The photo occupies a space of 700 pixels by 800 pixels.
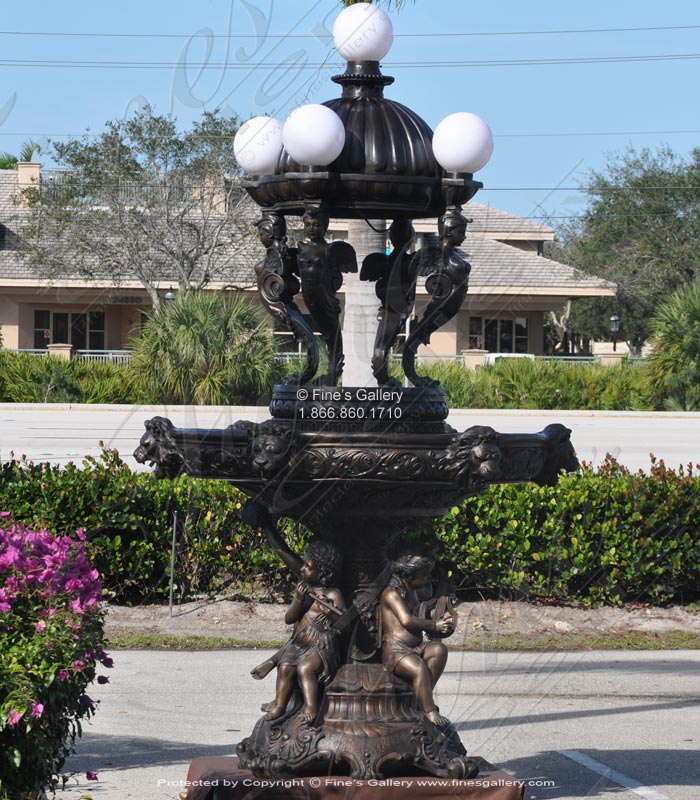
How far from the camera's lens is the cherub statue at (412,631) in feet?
17.4

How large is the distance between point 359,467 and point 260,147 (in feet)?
4.78

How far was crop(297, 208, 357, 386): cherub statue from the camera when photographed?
527cm

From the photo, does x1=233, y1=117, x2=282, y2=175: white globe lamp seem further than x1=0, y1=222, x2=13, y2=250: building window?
No

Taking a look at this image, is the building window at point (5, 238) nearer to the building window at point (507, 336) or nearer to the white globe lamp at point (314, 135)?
the building window at point (507, 336)

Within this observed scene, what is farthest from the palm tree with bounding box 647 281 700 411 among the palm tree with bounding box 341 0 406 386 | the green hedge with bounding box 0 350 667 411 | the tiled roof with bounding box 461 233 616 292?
the palm tree with bounding box 341 0 406 386

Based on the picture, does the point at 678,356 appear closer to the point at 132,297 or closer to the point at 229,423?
the point at 229,423

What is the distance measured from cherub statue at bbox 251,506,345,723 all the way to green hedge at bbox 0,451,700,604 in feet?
15.1

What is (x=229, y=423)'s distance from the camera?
18844 mm

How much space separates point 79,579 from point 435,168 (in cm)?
219

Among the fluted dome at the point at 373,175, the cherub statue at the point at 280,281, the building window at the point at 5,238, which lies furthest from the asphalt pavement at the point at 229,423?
the building window at the point at 5,238

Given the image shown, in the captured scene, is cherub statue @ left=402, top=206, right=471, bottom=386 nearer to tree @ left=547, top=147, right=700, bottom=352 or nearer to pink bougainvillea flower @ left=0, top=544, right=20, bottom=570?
pink bougainvillea flower @ left=0, top=544, right=20, bottom=570

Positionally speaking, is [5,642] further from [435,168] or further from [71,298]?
[71,298]

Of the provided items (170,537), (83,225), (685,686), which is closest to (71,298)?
(83,225)

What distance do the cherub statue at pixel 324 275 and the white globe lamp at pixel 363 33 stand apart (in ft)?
2.60
